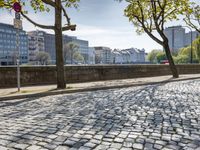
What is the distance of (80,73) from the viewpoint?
17.5 metres

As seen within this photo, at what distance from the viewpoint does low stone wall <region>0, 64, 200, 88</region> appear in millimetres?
13828

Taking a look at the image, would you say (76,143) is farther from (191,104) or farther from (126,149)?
(191,104)

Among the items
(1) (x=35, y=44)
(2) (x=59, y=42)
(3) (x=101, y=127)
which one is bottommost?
(3) (x=101, y=127)

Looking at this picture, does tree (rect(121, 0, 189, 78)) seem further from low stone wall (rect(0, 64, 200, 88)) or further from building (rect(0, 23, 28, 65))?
building (rect(0, 23, 28, 65))

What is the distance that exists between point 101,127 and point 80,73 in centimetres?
1222

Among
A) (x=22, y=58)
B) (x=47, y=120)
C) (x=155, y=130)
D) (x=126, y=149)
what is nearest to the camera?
(x=126, y=149)

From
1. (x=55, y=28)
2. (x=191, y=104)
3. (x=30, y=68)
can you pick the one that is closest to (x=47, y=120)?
(x=191, y=104)

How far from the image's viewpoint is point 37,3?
1462cm

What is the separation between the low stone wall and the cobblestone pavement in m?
6.13

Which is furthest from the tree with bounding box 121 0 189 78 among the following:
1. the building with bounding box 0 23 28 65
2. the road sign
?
the building with bounding box 0 23 28 65

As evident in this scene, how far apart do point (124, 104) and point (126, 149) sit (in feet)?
13.6

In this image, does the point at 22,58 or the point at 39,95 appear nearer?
the point at 39,95

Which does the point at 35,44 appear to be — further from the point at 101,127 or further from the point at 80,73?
the point at 101,127


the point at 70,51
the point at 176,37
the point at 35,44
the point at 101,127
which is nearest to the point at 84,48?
the point at 35,44
